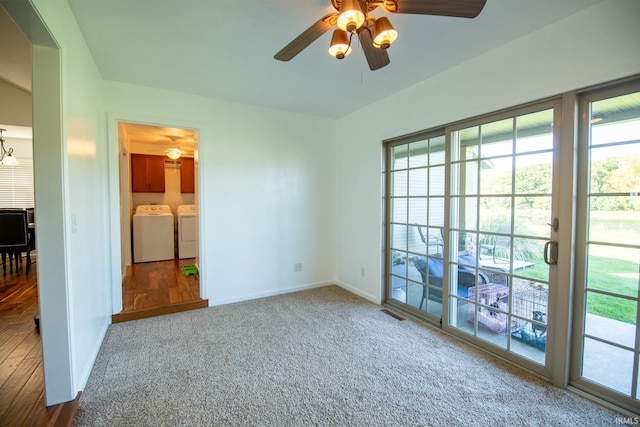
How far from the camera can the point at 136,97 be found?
10.0 ft

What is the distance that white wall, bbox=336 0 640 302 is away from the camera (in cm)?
173

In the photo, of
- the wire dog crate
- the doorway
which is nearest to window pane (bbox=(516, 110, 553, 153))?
the wire dog crate

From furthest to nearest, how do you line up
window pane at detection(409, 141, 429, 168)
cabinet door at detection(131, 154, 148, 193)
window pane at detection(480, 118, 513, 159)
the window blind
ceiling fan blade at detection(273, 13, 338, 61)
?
cabinet door at detection(131, 154, 148, 193) < the window blind < window pane at detection(409, 141, 429, 168) < window pane at detection(480, 118, 513, 159) < ceiling fan blade at detection(273, 13, 338, 61)

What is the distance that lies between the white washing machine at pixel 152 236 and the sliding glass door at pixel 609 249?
20.5 feet

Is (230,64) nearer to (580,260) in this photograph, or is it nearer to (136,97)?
(136,97)

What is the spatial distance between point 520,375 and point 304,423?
66.2 inches

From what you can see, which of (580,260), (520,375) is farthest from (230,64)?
(520,375)

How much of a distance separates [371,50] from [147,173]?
6.14 meters

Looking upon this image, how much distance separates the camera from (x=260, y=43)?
7.33 ft

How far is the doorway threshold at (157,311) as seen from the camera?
3.01 meters

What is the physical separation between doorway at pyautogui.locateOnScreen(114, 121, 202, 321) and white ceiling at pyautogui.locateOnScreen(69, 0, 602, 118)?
140 cm

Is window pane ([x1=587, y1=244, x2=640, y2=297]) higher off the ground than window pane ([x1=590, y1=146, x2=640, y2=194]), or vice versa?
window pane ([x1=590, y1=146, x2=640, y2=194])

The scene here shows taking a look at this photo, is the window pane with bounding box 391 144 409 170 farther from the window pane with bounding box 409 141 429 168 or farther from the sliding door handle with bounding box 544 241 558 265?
the sliding door handle with bounding box 544 241 558 265

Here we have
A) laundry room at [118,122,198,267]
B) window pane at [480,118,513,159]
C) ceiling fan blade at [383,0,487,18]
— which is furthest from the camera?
laundry room at [118,122,198,267]
